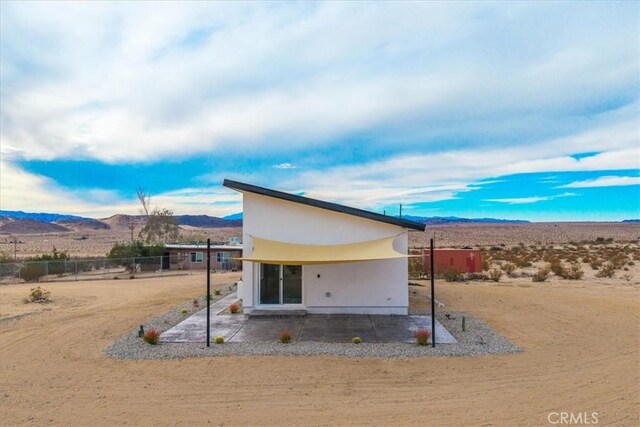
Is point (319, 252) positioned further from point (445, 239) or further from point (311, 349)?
point (445, 239)

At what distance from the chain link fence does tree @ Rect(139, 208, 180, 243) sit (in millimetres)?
18754

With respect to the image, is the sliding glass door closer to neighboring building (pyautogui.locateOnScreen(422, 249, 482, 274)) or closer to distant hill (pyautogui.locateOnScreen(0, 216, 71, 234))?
neighboring building (pyautogui.locateOnScreen(422, 249, 482, 274))

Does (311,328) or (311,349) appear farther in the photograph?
(311,328)

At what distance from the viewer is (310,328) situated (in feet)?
37.0

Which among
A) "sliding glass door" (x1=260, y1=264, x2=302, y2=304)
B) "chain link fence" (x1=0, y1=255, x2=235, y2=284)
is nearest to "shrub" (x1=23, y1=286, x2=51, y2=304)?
"chain link fence" (x1=0, y1=255, x2=235, y2=284)

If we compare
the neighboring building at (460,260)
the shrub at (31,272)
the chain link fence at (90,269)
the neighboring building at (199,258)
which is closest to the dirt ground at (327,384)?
the neighboring building at (460,260)

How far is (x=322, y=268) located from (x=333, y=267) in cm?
32

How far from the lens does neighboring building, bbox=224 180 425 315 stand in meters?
12.8

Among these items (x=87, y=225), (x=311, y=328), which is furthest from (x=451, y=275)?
(x=87, y=225)

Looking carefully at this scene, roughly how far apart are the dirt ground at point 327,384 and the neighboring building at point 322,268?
10.1 feet

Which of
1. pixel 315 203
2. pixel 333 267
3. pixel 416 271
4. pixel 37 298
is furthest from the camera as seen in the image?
pixel 416 271

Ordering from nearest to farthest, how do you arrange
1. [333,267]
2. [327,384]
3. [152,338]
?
[327,384], [152,338], [333,267]

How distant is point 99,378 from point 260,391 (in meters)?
3.05

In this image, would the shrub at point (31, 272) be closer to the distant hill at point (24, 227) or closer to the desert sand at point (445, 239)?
the desert sand at point (445, 239)
